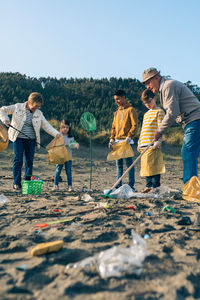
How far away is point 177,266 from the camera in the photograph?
1809mm

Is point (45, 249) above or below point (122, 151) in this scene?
below

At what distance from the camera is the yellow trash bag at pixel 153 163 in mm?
4391

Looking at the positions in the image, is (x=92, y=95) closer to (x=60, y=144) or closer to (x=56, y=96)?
(x=56, y=96)

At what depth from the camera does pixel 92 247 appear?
2094 millimetres

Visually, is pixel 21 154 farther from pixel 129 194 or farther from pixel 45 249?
pixel 45 249

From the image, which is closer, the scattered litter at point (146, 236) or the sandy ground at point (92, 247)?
the sandy ground at point (92, 247)

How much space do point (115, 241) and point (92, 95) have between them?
24.8m

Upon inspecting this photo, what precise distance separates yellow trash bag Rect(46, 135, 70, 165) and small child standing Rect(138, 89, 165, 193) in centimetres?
140

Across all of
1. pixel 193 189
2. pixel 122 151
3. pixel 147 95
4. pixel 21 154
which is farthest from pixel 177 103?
pixel 21 154

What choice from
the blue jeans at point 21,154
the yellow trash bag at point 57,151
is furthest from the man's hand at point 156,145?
the blue jeans at point 21,154

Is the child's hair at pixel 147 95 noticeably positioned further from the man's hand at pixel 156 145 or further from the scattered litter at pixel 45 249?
the scattered litter at pixel 45 249

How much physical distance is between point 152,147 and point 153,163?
0.25 meters

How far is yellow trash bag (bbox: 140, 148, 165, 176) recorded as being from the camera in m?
4.39

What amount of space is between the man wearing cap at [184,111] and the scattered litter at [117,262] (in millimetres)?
2244
